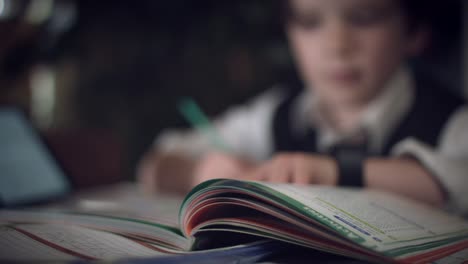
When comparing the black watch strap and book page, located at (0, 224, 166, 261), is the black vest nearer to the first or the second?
the black watch strap

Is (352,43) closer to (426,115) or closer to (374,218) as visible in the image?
(426,115)

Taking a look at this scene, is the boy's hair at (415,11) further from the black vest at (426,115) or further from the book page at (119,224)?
the book page at (119,224)

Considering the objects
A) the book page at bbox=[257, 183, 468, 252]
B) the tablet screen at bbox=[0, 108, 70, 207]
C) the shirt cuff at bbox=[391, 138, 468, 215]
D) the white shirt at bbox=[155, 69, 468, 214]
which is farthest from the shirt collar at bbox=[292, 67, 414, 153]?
the tablet screen at bbox=[0, 108, 70, 207]

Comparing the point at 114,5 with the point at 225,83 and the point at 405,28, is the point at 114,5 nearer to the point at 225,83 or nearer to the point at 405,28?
the point at 225,83

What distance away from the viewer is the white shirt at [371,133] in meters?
0.44

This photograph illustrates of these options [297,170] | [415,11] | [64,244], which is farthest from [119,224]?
[415,11]

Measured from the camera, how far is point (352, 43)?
2.02ft

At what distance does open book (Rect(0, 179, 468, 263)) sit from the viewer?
0.73 ft

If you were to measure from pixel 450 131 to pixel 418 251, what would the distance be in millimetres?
365

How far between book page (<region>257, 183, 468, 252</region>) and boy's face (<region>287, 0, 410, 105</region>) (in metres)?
0.33

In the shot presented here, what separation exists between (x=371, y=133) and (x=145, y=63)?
1.63 ft

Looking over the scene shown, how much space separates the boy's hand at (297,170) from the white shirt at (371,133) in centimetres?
12

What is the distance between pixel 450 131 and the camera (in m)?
0.54

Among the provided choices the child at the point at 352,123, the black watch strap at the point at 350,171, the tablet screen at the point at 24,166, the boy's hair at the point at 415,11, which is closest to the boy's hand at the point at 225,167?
the child at the point at 352,123
